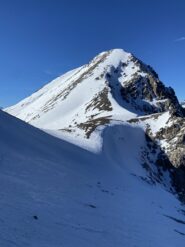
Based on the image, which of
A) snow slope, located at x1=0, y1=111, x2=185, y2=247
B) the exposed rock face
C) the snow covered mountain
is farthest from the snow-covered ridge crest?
snow slope, located at x1=0, y1=111, x2=185, y2=247

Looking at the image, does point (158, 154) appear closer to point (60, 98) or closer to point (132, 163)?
point (132, 163)

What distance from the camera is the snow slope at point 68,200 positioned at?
17.8m

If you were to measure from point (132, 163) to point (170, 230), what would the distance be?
2925 cm

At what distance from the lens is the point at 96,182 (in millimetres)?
A: 35156

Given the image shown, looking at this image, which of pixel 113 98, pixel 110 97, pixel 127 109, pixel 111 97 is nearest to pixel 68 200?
pixel 127 109

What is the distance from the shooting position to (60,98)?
426ft

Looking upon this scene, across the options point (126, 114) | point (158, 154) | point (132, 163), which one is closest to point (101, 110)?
point (126, 114)

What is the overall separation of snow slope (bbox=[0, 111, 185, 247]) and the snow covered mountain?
0.06 m

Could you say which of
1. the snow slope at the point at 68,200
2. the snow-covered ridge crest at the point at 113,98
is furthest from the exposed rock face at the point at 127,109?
the snow slope at the point at 68,200

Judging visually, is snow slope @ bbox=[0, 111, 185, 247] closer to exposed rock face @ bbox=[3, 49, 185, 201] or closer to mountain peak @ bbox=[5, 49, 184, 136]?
exposed rock face @ bbox=[3, 49, 185, 201]

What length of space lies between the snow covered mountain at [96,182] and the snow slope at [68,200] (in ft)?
0.20

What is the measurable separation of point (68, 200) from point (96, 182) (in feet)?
34.8

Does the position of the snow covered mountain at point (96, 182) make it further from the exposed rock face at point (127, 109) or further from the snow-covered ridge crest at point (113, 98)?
the snow-covered ridge crest at point (113, 98)

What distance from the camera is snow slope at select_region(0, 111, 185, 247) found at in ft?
58.4
